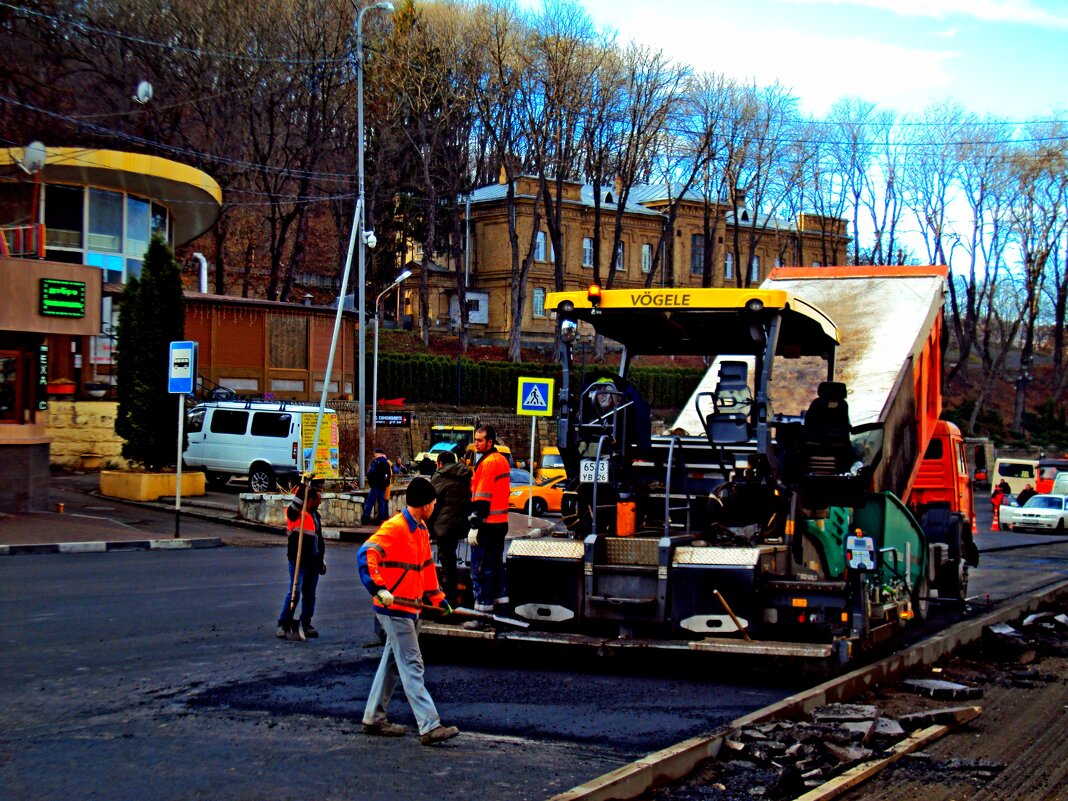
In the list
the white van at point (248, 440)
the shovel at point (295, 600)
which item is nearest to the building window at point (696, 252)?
the white van at point (248, 440)

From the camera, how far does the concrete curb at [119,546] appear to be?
20375mm

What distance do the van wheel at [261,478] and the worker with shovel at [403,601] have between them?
78.6 ft

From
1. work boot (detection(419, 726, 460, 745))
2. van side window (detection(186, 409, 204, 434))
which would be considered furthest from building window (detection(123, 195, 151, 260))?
work boot (detection(419, 726, 460, 745))

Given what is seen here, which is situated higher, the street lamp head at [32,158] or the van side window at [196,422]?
the street lamp head at [32,158]

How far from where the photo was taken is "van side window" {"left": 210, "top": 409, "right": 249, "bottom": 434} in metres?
32.3

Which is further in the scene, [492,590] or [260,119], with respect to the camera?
[260,119]

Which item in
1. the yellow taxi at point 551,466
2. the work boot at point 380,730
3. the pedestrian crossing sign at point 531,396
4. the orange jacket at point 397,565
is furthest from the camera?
the yellow taxi at point 551,466

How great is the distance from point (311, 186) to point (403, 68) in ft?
22.1

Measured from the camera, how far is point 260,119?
54.9m

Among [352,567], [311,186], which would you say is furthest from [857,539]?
[311,186]

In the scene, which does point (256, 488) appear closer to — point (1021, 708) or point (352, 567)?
point (352, 567)

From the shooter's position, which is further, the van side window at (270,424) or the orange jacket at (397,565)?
the van side window at (270,424)

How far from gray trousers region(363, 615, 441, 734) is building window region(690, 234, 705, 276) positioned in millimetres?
72721

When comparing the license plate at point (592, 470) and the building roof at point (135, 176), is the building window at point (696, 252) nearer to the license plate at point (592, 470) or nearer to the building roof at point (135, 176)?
the building roof at point (135, 176)
